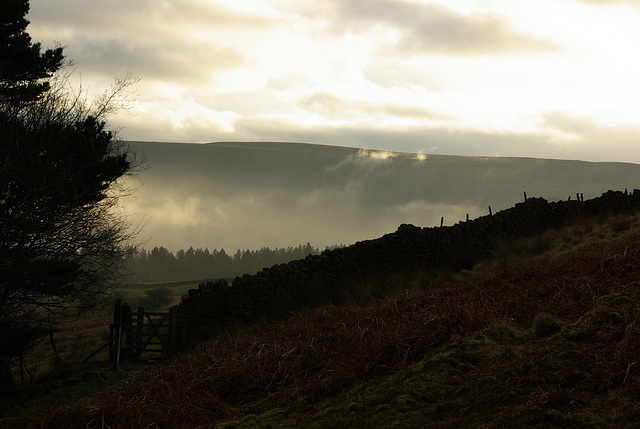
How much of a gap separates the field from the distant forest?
150252mm

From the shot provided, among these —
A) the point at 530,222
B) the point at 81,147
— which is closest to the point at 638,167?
the point at 530,222

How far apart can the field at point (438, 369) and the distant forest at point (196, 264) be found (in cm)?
15025

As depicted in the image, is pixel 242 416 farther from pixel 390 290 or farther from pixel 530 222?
pixel 530 222

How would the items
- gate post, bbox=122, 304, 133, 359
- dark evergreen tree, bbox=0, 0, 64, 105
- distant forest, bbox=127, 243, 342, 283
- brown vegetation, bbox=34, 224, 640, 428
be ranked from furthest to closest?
distant forest, bbox=127, 243, 342, 283
gate post, bbox=122, 304, 133, 359
dark evergreen tree, bbox=0, 0, 64, 105
brown vegetation, bbox=34, 224, 640, 428

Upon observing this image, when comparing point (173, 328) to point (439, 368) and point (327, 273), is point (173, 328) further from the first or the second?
point (439, 368)

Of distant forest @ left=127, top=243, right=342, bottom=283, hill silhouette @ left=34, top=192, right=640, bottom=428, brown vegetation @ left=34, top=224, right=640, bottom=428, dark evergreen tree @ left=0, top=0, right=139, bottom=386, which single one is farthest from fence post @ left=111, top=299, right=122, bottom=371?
distant forest @ left=127, top=243, right=342, bottom=283

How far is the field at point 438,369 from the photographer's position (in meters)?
4.11

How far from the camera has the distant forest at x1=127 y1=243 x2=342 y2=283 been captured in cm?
16150

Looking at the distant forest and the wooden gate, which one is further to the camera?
the distant forest

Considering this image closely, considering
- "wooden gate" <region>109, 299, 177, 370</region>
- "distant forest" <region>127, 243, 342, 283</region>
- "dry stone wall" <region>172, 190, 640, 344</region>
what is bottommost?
"distant forest" <region>127, 243, 342, 283</region>

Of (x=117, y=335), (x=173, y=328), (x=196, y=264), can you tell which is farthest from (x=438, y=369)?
(x=196, y=264)

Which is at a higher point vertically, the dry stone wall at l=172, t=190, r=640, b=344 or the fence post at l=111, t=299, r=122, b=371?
the dry stone wall at l=172, t=190, r=640, b=344

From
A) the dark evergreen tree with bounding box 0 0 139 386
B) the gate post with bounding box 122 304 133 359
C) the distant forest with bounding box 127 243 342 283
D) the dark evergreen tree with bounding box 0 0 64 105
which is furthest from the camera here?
the distant forest with bounding box 127 243 342 283

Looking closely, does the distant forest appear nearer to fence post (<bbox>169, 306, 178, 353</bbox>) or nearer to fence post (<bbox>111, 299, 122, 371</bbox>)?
fence post (<bbox>169, 306, 178, 353</bbox>)
